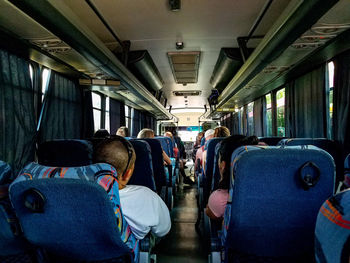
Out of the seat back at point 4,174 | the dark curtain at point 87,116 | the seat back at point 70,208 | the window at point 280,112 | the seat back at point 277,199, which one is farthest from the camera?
the window at point 280,112

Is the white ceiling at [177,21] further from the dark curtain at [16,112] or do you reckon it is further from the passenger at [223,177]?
the passenger at [223,177]

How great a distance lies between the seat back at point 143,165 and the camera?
6.66 ft

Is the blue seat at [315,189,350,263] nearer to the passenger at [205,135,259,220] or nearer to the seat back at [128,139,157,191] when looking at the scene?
the passenger at [205,135,259,220]

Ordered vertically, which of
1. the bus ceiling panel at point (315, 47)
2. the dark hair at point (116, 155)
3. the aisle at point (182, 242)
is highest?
the bus ceiling panel at point (315, 47)

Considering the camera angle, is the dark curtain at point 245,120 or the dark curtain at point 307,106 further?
the dark curtain at point 245,120

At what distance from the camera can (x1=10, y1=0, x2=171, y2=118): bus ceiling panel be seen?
5.90 ft

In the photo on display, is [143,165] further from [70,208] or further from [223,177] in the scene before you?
[70,208]

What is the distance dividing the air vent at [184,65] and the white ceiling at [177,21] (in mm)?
263

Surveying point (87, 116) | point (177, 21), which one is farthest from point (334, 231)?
point (87, 116)

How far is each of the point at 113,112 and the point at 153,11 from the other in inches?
185

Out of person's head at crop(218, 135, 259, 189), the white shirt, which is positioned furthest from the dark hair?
person's head at crop(218, 135, 259, 189)

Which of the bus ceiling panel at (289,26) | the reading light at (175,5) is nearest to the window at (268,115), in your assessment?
the bus ceiling panel at (289,26)

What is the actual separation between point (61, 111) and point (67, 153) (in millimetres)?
2635

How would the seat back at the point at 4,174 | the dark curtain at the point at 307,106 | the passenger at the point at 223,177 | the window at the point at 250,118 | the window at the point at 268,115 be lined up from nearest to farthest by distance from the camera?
the seat back at the point at 4,174 < the passenger at the point at 223,177 < the dark curtain at the point at 307,106 < the window at the point at 268,115 < the window at the point at 250,118
